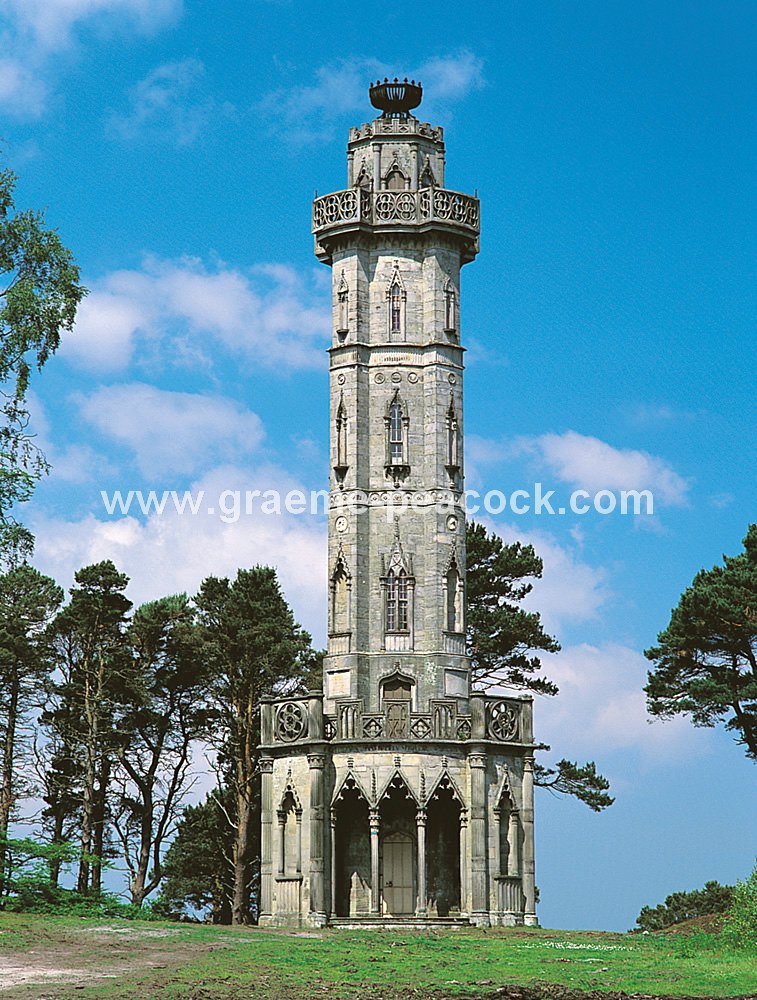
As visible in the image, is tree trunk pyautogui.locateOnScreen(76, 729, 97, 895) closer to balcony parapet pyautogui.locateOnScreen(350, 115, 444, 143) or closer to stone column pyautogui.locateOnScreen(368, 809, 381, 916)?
stone column pyautogui.locateOnScreen(368, 809, 381, 916)

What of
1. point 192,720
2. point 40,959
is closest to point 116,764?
point 192,720

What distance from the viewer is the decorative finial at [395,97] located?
59.3 meters

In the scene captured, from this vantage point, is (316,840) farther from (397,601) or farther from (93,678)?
(93,678)

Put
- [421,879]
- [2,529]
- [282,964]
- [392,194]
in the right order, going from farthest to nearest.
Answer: [392,194]
[421,879]
[2,529]
[282,964]

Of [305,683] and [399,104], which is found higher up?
[399,104]

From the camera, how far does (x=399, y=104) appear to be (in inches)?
2344

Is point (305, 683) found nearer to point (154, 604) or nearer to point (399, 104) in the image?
point (154, 604)

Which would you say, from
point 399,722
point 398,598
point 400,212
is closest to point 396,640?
point 398,598

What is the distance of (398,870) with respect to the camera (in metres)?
52.5

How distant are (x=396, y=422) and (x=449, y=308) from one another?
4482 mm

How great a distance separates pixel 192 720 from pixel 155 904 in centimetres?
864

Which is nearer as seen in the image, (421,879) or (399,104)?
(421,879)

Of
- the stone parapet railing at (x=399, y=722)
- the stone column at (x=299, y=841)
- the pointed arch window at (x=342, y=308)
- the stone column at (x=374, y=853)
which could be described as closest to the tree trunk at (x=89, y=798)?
the stone parapet railing at (x=399, y=722)

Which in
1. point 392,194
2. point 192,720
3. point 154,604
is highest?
point 392,194
